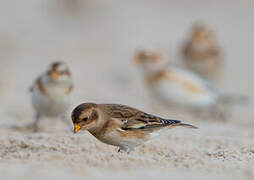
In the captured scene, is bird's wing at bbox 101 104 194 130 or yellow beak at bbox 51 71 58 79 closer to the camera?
bird's wing at bbox 101 104 194 130

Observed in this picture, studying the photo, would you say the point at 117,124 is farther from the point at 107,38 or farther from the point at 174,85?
the point at 107,38

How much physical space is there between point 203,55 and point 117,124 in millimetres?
7455

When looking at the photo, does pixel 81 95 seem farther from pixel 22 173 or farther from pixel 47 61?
pixel 22 173

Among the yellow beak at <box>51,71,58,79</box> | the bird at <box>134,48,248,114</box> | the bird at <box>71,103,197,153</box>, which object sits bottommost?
the bird at <box>71,103,197,153</box>

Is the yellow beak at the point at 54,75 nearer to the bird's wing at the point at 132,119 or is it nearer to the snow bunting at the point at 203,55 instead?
the bird's wing at the point at 132,119

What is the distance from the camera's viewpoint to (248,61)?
16.6 metres

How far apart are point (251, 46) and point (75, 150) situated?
13358 millimetres

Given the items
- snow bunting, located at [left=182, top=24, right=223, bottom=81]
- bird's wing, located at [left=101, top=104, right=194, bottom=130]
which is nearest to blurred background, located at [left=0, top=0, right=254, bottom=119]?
snow bunting, located at [left=182, top=24, right=223, bottom=81]

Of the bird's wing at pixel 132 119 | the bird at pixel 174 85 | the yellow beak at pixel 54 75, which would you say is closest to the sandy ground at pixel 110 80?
the bird's wing at pixel 132 119

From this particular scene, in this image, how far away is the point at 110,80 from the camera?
1434 cm

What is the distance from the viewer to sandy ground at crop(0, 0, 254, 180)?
188 inches

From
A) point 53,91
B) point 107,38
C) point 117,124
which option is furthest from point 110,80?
point 117,124

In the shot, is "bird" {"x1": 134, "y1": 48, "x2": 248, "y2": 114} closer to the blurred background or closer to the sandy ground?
the sandy ground

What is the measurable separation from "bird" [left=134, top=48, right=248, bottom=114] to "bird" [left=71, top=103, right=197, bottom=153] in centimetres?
436
